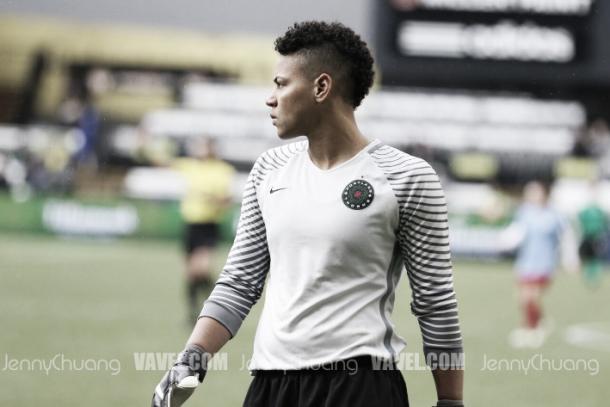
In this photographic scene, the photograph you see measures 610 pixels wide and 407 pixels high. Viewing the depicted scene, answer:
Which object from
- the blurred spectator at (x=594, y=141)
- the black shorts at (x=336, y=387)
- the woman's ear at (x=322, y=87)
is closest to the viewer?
the black shorts at (x=336, y=387)

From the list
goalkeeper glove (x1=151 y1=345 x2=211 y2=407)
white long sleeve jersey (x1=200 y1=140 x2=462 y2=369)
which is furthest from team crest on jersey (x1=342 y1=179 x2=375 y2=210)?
goalkeeper glove (x1=151 y1=345 x2=211 y2=407)

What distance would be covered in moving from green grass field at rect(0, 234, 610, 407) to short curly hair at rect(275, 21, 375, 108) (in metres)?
5.60

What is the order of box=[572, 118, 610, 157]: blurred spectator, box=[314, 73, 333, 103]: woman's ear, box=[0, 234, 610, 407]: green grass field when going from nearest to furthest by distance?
box=[314, 73, 333, 103]: woman's ear, box=[0, 234, 610, 407]: green grass field, box=[572, 118, 610, 157]: blurred spectator

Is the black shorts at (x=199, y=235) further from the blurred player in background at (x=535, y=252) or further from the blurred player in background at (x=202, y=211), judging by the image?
the blurred player in background at (x=535, y=252)

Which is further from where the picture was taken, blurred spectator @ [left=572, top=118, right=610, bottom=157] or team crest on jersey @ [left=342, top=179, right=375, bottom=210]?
blurred spectator @ [left=572, top=118, right=610, bottom=157]

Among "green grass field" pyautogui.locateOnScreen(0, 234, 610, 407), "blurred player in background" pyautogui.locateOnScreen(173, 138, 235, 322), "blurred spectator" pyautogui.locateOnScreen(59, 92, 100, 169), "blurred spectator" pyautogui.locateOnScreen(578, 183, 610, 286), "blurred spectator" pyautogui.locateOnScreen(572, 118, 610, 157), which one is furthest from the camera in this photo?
"blurred spectator" pyautogui.locateOnScreen(59, 92, 100, 169)

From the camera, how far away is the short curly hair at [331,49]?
3367mm

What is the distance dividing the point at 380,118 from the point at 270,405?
2608 centimetres

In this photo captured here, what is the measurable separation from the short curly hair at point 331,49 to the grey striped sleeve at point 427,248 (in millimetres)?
258

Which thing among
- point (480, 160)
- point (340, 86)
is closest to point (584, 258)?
point (480, 160)

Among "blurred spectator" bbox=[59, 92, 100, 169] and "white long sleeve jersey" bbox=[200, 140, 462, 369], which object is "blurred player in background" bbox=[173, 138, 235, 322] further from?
"blurred spectator" bbox=[59, 92, 100, 169]

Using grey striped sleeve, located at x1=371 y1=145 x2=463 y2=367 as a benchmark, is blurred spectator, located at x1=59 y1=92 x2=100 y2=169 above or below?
below

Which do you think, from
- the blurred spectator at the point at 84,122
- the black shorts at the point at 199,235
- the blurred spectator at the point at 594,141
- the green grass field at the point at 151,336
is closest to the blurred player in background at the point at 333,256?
the green grass field at the point at 151,336

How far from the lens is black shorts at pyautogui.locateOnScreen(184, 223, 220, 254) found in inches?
536
